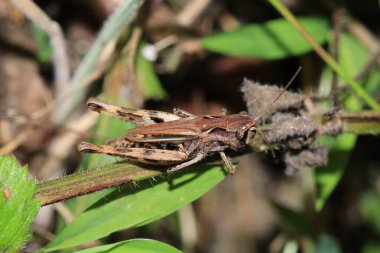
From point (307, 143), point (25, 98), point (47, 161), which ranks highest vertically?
point (25, 98)

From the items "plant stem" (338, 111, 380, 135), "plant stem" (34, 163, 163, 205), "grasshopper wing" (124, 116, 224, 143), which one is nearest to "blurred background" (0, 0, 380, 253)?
"plant stem" (338, 111, 380, 135)

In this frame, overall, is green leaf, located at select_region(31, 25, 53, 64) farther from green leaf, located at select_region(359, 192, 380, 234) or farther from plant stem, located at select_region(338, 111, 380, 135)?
green leaf, located at select_region(359, 192, 380, 234)

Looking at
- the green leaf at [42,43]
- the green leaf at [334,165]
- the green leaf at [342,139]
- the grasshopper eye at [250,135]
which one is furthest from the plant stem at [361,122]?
the green leaf at [42,43]

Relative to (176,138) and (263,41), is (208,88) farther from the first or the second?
(176,138)

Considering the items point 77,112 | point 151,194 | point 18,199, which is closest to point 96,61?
point 77,112

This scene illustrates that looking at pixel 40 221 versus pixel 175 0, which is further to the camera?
pixel 175 0

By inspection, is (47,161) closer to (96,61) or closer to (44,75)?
(44,75)

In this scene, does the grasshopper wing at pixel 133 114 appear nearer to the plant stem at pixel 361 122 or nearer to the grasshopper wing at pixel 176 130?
the grasshopper wing at pixel 176 130
